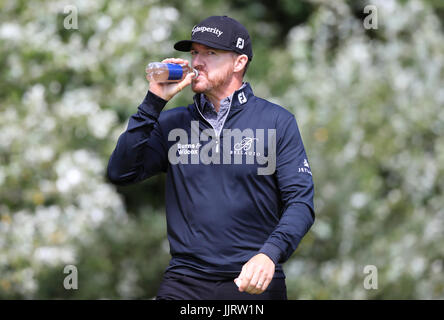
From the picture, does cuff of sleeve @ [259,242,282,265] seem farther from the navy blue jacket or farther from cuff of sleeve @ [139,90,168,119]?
cuff of sleeve @ [139,90,168,119]

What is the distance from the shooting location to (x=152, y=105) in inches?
148

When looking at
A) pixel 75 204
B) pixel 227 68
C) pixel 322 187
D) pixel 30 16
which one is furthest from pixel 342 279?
pixel 30 16

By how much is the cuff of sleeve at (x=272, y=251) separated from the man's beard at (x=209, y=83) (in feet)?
2.90

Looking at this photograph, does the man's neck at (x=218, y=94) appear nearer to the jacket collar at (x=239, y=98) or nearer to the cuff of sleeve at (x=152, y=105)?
the jacket collar at (x=239, y=98)

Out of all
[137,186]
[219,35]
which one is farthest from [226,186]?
[137,186]

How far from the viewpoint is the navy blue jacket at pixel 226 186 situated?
12.3ft

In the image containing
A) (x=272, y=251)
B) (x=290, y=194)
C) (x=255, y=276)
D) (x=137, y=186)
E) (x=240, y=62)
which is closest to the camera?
(x=255, y=276)

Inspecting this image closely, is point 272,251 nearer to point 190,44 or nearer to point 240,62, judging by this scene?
point 240,62

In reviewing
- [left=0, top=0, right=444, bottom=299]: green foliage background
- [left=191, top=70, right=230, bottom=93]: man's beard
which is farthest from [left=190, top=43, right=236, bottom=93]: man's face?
[left=0, top=0, right=444, bottom=299]: green foliage background

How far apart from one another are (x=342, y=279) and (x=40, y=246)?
104 inches

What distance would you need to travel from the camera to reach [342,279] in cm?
675

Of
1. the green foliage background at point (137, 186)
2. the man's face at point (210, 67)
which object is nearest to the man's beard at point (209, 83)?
the man's face at point (210, 67)

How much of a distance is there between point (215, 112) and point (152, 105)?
14.9 inches
